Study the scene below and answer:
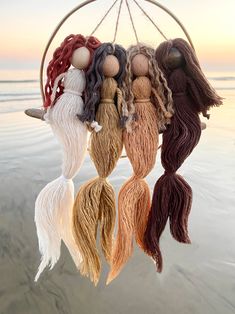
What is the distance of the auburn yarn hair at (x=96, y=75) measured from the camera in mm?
632

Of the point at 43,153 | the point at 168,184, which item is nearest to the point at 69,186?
the point at 168,184

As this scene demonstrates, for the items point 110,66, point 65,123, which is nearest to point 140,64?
point 110,66

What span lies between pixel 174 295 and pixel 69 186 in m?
0.67

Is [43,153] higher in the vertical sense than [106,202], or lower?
lower

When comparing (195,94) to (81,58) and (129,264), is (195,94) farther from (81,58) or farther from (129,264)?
(129,264)

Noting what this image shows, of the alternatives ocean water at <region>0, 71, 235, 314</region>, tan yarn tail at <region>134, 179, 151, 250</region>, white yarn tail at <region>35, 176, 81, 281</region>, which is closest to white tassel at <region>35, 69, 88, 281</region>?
white yarn tail at <region>35, 176, 81, 281</region>

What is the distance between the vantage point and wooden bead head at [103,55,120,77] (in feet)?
2.07

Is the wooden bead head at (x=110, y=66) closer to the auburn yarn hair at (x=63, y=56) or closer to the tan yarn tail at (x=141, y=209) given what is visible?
the auburn yarn hair at (x=63, y=56)

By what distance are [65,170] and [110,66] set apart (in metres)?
0.19

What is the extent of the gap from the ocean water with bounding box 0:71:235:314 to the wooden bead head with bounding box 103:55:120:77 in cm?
72

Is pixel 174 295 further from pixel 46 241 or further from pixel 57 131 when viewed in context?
pixel 57 131

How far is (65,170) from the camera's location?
68cm

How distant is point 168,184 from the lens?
0.70 meters

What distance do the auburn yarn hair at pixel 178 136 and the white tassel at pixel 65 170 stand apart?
14 cm
